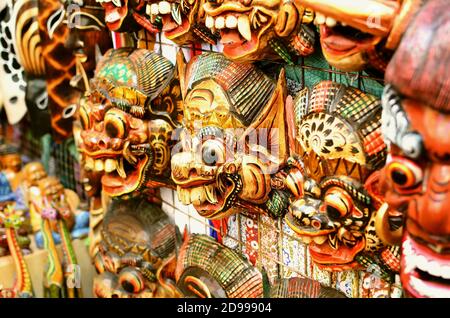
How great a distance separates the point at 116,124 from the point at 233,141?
36cm

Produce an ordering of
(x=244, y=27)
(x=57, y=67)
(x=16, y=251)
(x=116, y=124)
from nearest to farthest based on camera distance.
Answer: (x=244, y=27) < (x=116, y=124) < (x=16, y=251) < (x=57, y=67)

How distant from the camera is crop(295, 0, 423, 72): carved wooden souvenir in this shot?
761mm

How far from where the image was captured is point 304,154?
1.00m

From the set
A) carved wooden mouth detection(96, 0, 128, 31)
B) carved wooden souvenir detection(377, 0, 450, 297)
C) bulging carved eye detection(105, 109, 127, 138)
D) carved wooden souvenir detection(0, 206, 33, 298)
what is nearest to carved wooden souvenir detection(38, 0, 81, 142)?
carved wooden souvenir detection(0, 206, 33, 298)

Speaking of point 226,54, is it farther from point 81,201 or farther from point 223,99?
point 81,201

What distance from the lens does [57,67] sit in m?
2.01

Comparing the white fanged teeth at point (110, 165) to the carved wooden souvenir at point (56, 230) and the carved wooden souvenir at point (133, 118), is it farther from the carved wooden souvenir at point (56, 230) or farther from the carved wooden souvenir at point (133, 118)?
the carved wooden souvenir at point (56, 230)

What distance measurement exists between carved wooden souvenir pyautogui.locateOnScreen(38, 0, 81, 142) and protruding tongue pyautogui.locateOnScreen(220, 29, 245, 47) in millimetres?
926

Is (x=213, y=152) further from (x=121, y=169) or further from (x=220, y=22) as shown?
(x=121, y=169)

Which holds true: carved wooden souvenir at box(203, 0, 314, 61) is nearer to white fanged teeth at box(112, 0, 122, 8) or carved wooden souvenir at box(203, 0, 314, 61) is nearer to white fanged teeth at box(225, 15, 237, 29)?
white fanged teeth at box(225, 15, 237, 29)

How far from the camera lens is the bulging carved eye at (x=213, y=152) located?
3.81ft

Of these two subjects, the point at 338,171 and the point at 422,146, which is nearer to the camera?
the point at 422,146

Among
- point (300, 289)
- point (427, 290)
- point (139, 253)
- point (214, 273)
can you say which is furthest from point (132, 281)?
point (427, 290)

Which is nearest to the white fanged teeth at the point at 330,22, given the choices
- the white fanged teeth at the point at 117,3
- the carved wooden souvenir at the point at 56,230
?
the white fanged teeth at the point at 117,3
